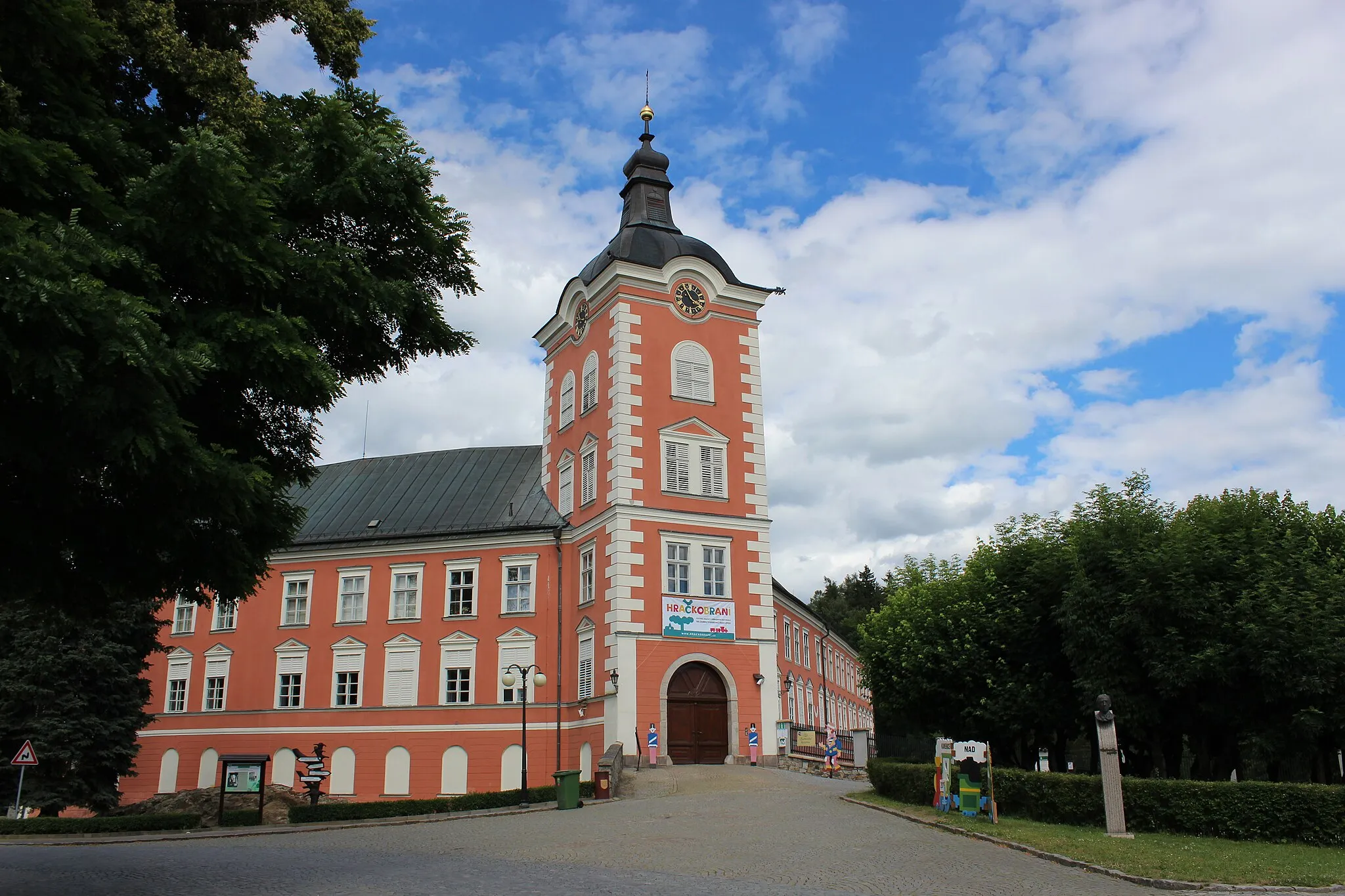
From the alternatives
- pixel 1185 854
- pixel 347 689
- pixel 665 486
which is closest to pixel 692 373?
pixel 665 486

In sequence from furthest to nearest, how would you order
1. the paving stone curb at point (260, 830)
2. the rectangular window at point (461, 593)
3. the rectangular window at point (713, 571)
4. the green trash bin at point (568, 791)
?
the rectangular window at point (461, 593), the rectangular window at point (713, 571), the green trash bin at point (568, 791), the paving stone curb at point (260, 830)

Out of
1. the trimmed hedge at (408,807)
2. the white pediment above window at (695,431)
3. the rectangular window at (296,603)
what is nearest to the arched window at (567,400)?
the white pediment above window at (695,431)

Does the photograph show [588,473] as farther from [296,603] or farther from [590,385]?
[296,603]

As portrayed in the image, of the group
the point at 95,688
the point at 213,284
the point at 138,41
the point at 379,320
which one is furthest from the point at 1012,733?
the point at 95,688

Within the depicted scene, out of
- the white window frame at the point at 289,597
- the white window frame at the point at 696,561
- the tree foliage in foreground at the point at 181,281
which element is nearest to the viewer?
the tree foliage in foreground at the point at 181,281

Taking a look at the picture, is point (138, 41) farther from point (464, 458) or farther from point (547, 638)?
point (464, 458)

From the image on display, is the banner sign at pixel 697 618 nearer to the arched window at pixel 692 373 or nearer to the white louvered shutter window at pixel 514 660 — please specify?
the white louvered shutter window at pixel 514 660

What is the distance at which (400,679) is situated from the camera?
3616 centimetres

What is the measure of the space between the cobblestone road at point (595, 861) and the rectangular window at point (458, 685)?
43.8 ft

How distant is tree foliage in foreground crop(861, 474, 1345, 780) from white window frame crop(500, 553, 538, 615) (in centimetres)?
1228

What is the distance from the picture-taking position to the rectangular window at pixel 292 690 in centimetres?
3731

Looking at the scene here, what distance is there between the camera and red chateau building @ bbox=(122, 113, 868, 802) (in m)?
32.5

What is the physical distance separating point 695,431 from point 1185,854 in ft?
70.4

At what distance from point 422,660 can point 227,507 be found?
25.8 m
